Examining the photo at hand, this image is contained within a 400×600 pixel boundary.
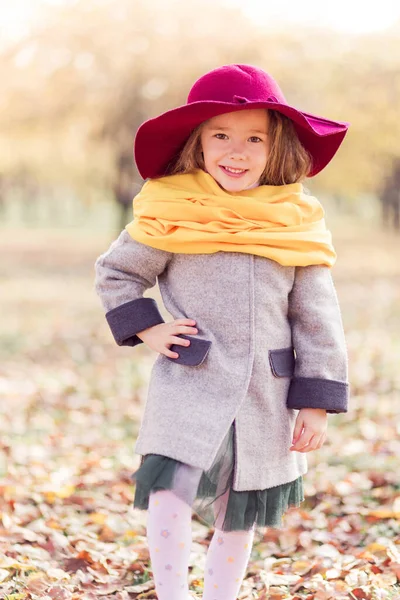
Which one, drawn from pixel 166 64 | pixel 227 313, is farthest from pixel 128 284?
pixel 166 64

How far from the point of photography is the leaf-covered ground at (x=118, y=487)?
3.22 m

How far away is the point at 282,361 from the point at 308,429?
0.22m

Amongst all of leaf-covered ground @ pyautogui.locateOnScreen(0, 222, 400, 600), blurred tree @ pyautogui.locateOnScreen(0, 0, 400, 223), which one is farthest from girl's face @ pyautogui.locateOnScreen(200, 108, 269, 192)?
blurred tree @ pyautogui.locateOnScreen(0, 0, 400, 223)

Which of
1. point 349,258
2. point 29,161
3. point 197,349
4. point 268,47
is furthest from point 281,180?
point 349,258

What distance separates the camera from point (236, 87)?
2.47m

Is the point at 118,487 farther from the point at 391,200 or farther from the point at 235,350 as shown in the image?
the point at 391,200

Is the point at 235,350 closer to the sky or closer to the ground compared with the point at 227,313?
closer to the ground

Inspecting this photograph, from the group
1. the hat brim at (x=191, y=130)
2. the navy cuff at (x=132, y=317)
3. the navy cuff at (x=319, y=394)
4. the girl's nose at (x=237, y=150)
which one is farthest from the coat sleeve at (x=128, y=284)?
the navy cuff at (x=319, y=394)

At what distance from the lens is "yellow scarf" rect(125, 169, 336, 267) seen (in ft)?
8.13

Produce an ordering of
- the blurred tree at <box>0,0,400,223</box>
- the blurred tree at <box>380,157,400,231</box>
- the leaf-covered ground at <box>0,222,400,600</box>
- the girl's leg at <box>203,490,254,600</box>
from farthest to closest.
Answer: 1. the blurred tree at <box>380,157,400,231</box>
2. the blurred tree at <box>0,0,400,223</box>
3. the leaf-covered ground at <box>0,222,400,600</box>
4. the girl's leg at <box>203,490,254,600</box>

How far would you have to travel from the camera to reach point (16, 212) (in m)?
56.1

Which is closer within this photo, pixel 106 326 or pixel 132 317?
pixel 132 317

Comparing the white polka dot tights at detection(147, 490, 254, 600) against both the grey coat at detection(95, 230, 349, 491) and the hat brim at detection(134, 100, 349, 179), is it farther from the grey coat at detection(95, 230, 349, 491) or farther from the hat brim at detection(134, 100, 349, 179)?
the hat brim at detection(134, 100, 349, 179)

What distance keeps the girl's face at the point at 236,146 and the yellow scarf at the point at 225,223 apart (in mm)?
42
